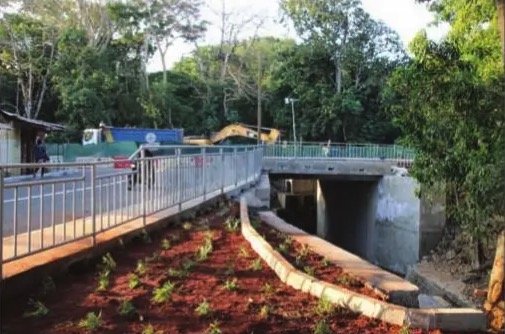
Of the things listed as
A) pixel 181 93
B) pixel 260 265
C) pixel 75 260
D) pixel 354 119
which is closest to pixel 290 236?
pixel 260 265

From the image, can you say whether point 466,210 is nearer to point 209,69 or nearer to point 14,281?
point 14,281

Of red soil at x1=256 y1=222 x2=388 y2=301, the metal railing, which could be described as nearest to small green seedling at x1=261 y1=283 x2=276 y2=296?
red soil at x1=256 y1=222 x2=388 y2=301

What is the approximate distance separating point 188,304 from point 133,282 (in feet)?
2.88

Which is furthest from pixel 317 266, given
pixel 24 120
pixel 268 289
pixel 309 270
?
pixel 24 120

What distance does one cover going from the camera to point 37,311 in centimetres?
497

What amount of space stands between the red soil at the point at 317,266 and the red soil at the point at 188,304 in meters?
0.44

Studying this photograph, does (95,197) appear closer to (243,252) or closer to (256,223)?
(243,252)

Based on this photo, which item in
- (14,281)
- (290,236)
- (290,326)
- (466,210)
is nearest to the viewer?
(290,326)

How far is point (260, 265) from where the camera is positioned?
666cm

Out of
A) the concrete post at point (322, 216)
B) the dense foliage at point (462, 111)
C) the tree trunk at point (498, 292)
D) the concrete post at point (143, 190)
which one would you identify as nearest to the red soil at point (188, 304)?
the tree trunk at point (498, 292)

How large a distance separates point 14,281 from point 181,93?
167 feet

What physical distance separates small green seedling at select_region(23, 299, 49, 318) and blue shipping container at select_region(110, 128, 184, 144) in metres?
32.4

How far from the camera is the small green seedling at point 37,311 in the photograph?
492cm

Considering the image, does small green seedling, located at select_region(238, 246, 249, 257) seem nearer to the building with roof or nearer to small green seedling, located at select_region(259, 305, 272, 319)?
small green seedling, located at select_region(259, 305, 272, 319)
